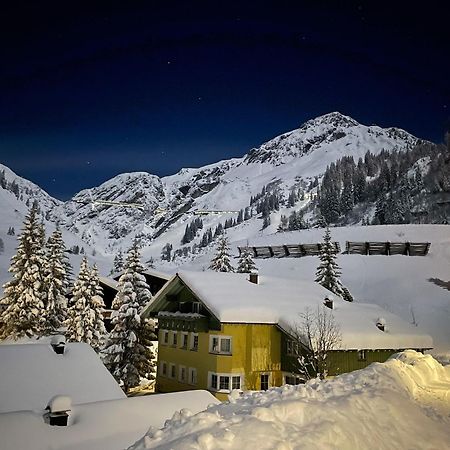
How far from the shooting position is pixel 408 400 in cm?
762

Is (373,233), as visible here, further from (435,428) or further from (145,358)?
(435,428)

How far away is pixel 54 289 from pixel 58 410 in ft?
94.9

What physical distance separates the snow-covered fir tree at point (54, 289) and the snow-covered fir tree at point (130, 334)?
7600 mm

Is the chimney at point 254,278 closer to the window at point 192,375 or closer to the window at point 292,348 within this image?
the window at point 292,348

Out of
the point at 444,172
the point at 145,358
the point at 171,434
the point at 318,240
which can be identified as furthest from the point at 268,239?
the point at 171,434

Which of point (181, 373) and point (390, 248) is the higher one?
point (390, 248)

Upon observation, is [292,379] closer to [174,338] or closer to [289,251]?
[174,338]

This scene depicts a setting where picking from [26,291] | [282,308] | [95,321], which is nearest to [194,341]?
[282,308]

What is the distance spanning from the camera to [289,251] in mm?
59469

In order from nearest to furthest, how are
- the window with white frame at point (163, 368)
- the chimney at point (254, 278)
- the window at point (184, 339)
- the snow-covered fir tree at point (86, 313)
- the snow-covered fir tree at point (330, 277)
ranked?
the window at point (184, 339) → the chimney at point (254, 278) → the window with white frame at point (163, 368) → the snow-covered fir tree at point (86, 313) → the snow-covered fir tree at point (330, 277)

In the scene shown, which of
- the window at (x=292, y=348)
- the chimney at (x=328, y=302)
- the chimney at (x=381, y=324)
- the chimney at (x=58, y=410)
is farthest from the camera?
the chimney at (x=328, y=302)

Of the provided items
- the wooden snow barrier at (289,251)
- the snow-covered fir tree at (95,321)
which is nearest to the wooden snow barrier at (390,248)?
the wooden snow barrier at (289,251)

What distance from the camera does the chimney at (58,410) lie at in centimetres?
893

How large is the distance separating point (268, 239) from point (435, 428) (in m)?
68.0
